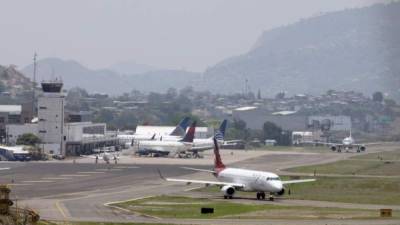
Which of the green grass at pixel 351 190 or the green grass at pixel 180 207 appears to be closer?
the green grass at pixel 180 207

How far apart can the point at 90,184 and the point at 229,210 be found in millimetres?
40479

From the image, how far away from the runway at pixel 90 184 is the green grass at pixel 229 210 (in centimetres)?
310

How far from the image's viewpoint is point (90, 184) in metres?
136

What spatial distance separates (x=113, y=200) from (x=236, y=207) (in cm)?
1422

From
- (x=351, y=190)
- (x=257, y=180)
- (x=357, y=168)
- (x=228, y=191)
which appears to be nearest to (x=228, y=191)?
(x=228, y=191)

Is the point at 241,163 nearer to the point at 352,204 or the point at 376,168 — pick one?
the point at 376,168

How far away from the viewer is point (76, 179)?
14575cm

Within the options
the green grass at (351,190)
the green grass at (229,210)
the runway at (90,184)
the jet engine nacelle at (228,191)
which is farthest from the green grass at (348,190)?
the runway at (90,184)

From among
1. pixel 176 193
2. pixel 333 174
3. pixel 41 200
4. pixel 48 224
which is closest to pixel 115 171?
pixel 333 174

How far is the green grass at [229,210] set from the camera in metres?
91.5

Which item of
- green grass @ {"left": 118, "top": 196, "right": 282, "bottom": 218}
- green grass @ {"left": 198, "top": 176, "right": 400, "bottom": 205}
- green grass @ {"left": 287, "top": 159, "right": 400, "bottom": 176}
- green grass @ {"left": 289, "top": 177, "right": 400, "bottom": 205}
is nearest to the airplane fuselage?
green grass @ {"left": 198, "top": 176, "right": 400, "bottom": 205}

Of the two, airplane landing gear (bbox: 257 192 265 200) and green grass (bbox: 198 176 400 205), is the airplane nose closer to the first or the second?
green grass (bbox: 198 176 400 205)

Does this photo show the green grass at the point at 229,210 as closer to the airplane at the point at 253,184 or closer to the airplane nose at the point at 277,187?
the airplane at the point at 253,184

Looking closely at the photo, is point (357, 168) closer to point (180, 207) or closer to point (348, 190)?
point (348, 190)
